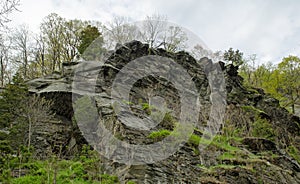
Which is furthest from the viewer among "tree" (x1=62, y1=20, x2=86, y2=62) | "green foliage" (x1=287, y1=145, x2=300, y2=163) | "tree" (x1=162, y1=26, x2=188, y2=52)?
"tree" (x1=162, y1=26, x2=188, y2=52)

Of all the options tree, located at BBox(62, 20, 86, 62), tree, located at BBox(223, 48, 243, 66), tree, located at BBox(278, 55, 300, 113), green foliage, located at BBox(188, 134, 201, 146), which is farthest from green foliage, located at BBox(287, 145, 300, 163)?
tree, located at BBox(62, 20, 86, 62)

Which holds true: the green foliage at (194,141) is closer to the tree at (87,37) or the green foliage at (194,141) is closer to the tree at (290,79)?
the tree at (87,37)

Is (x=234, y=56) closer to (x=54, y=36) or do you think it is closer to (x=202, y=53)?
(x=202, y=53)

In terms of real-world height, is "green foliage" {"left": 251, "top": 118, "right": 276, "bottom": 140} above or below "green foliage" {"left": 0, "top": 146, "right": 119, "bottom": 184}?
above

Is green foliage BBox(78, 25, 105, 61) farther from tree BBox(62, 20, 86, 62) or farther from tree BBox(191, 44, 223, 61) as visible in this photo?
tree BBox(191, 44, 223, 61)

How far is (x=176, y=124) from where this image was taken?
40.7ft

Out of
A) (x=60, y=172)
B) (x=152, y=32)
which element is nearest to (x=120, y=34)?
(x=152, y=32)

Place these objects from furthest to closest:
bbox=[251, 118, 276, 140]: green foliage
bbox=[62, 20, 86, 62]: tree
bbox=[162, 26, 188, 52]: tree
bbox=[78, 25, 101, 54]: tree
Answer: bbox=[162, 26, 188, 52]: tree, bbox=[62, 20, 86, 62]: tree, bbox=[78, 25, 101, 54]: tree, bbox=[251, 118, 276, 140]: green foliage

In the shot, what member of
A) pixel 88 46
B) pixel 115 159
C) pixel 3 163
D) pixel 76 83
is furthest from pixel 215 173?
pixel 88 46

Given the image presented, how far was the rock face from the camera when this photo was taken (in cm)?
938

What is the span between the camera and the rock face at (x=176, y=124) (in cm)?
938

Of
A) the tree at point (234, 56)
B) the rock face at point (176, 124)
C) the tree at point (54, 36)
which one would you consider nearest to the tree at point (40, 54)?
the tree at point (54, 36)

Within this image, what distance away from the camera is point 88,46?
24.7 m

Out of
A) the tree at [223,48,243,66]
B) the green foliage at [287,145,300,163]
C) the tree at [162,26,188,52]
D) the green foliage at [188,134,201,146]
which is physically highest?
the tree at [162,26,188,52]
